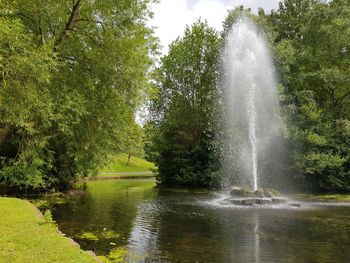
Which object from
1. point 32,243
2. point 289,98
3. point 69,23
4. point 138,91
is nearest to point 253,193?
point 138,91

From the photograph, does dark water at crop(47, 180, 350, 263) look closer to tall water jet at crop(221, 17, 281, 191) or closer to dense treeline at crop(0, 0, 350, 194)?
dense treeline at crop(0, 0, 350, 194)

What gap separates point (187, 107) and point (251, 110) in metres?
11.7

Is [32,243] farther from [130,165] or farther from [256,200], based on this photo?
[130,165]

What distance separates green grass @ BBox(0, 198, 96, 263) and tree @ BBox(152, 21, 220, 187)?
3297cm

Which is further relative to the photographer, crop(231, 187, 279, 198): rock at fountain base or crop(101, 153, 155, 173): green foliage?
crop(101, 153, 155, 173): green foliage

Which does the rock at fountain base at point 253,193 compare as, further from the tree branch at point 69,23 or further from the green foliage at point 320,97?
the tree branch at point 69,23

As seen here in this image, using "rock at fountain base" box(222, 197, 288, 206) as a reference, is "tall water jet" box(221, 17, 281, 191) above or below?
above

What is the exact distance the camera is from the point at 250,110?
38.8 metres

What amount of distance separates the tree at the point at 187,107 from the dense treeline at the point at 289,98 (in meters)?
0.14

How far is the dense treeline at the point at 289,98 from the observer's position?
1508 inches

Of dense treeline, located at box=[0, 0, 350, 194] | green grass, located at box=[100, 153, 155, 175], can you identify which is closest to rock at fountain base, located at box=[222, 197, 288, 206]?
dense treeline, located at box=[0, 0, 350, 194]

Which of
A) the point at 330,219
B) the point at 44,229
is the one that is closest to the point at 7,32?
the point at 44,229

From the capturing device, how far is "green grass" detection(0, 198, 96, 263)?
28.6 feet

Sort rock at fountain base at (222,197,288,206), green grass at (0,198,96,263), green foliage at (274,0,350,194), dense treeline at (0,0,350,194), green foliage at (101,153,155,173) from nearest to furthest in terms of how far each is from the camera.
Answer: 1. green grass at (0,198,96,263)
2. dense treeline at (0,0,350,194)
3. rock at fountain base at (222,197,288,206)
4. green foliage at (274,0,350,194)
5. green foliage at (101,153,155,173)
